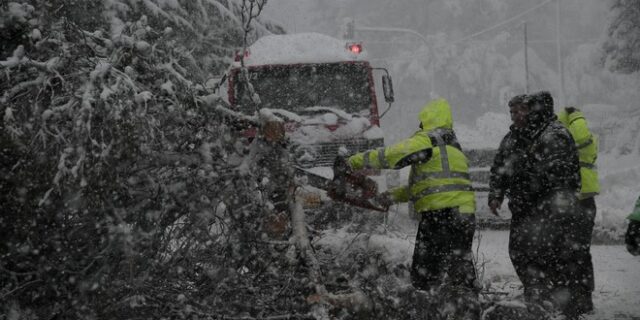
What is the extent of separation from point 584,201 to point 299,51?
4.22 meters

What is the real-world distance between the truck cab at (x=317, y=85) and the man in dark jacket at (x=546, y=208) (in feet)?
8.76

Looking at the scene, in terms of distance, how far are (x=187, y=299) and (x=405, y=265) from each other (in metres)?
2.11

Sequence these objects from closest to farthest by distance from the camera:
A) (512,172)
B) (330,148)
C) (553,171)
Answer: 1. (553,171)
2. (512,172)
3. (330,148)

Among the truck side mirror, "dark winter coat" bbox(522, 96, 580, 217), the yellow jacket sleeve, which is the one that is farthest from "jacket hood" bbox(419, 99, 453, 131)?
the truck side mirror

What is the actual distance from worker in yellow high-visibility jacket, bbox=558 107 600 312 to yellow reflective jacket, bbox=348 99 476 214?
3.18ft

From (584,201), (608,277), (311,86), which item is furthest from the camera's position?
(311,86)

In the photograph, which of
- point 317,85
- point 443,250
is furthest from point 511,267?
→ point 317,85

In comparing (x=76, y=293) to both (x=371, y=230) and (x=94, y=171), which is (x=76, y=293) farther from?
(x=371, y=230)

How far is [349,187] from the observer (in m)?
3.98

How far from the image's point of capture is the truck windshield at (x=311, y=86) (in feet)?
24.6

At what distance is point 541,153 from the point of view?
4410mm

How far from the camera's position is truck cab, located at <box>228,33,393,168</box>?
23.4 feet

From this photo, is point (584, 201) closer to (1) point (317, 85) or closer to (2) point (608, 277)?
(2) point (608, 277)

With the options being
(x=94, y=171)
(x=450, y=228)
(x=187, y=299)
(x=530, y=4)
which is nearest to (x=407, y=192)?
(x=450, y=228)
